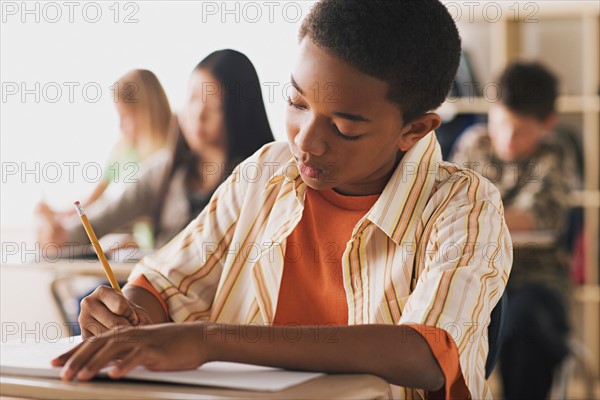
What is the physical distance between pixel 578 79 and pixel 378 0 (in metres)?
3.28

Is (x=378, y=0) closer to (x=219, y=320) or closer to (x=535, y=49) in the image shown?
(x=219, y=320)

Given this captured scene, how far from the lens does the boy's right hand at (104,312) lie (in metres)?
1.17

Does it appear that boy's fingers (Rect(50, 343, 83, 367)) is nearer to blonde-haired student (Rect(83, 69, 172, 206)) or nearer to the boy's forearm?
the boy's forearm

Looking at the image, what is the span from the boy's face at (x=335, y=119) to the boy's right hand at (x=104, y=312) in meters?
0.30

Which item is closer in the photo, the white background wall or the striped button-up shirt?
the striped button-up shirt

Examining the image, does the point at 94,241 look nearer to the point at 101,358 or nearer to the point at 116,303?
the point at 116,303

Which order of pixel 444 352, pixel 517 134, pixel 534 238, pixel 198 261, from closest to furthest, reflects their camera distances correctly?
1. pixel 444 352
2. pixel 198 261
3. pixel 534 238
4. pixel 517 134

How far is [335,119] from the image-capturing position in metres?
1.16

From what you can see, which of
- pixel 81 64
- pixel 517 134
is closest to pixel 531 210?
pixel 517 134

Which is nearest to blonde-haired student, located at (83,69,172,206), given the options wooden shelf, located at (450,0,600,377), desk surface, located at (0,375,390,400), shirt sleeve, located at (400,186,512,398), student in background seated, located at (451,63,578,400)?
student in background seated, located at (451,63,578,400)

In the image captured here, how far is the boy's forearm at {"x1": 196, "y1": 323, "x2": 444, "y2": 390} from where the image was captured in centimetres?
98

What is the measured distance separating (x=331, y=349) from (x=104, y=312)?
0.35 metres

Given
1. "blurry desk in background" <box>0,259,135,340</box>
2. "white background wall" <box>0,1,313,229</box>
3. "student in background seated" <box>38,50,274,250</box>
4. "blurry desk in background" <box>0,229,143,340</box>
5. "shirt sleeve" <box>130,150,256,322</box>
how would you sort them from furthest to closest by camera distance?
1. "blurry desk in background" <box>0,259,135,340</box>
2. "white background wall" <box>0,1,313,229</box>
3. "blurry desk in background" <box>0,229,143,340</box>
4. "student in background seated" <box>38,50,274,250</box>
5. "shirt sleeve" <box>130,150,256,322</box>

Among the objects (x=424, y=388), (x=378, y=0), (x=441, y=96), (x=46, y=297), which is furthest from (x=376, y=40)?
(x=46, y=297)
